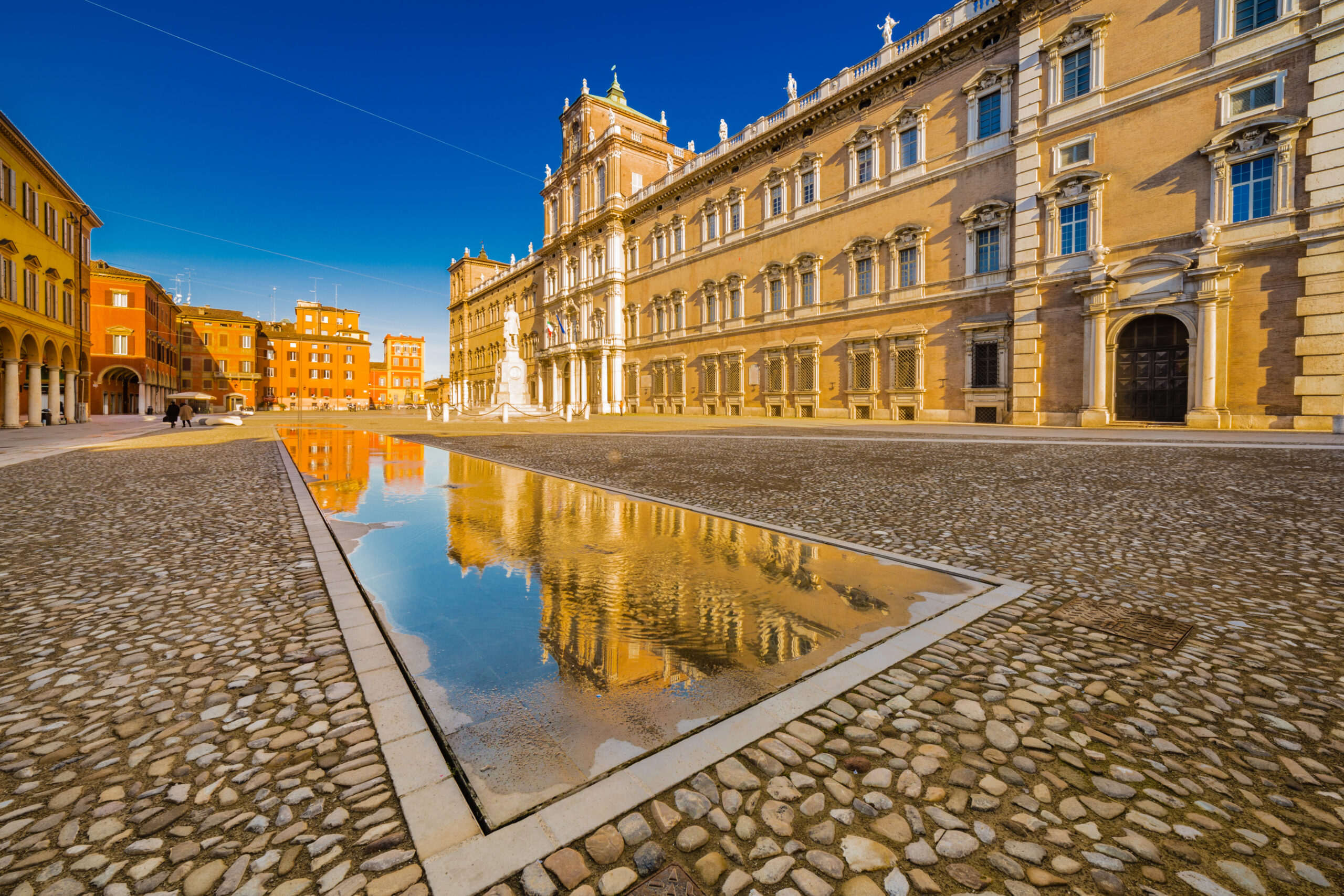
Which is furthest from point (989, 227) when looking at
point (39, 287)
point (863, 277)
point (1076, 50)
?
point (39, 287)

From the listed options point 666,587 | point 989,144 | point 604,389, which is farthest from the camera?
point 604,389

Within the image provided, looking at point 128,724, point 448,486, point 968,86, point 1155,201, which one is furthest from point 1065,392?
point 128,724

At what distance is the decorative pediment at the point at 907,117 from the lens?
22875 mm

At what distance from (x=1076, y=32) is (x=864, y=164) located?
842cm

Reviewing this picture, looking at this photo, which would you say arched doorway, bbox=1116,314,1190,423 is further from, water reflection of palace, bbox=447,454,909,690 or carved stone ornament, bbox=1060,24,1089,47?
water reflection of palace, bbox=447,454,909,690

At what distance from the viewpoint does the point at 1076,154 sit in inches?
741

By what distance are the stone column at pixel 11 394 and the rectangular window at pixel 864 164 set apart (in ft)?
120

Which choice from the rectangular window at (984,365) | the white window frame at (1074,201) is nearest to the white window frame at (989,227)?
the white window frame at (1074,201)

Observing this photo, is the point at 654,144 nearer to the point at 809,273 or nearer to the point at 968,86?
the point at 809,273

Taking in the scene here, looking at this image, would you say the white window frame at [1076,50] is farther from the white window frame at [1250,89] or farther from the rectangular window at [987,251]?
the rectangular window at [987,251]

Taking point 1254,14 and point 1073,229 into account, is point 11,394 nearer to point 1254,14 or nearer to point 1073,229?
point 1073,229

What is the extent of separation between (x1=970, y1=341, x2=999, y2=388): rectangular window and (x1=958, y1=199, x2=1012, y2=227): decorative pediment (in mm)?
4674

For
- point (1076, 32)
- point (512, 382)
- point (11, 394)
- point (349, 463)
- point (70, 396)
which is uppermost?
point (1076, 32)

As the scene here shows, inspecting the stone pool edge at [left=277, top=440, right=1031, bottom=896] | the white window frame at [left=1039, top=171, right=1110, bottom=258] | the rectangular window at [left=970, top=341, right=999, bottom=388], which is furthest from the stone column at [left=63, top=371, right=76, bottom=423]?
the white window frame at [left=1039, top=171, right=1110, bottom=258]
